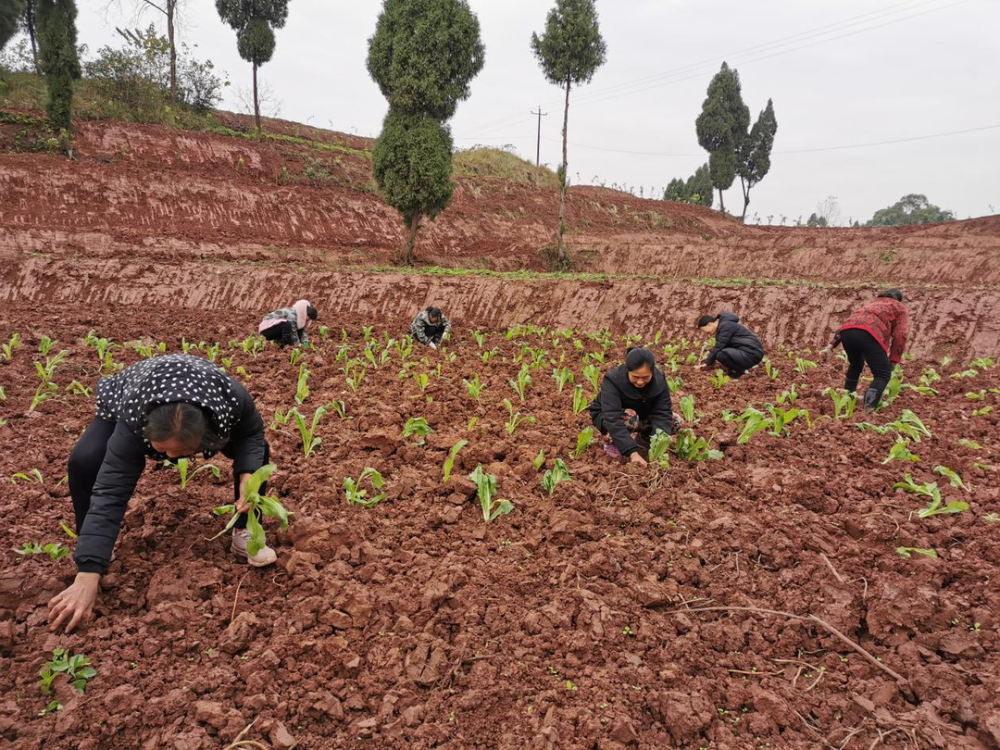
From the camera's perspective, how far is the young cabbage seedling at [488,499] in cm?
348

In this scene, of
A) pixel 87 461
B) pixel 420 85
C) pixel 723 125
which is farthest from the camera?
pixel 723 125

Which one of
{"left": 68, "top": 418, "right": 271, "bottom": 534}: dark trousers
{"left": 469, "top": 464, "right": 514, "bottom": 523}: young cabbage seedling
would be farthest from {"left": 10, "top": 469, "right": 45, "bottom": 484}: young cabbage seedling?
{"left": 469, "top": 464, "right": 514, "bottom": 523}: young cabbage seedling

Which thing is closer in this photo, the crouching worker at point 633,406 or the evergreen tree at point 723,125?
the crouching worker at point 633,406

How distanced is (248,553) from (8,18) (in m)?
38.3

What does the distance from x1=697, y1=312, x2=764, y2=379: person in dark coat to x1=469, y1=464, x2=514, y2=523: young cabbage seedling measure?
173 inches

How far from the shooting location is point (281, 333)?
8.45m

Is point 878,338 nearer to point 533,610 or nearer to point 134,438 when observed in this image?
point 533,610

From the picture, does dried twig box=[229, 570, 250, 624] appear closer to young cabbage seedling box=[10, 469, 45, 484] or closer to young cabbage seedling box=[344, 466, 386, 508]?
young cabbage seedling box=[344, 466, 386, 508]

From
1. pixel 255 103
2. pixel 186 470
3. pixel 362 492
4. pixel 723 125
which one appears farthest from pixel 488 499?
pixel 723 125

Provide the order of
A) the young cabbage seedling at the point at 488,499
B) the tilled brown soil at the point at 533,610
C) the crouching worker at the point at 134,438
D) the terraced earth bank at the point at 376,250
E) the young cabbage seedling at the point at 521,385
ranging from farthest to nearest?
the terraced earth bank at the point at 376,250 → the young cabbage seedling at the point at 521,385 → the young cabbage seedling at the point at 488,499 → the crouching worker at the point at 134,438 → the tilled brown soil at the point at 533,610

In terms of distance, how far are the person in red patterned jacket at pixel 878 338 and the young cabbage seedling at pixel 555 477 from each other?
413 centimetres

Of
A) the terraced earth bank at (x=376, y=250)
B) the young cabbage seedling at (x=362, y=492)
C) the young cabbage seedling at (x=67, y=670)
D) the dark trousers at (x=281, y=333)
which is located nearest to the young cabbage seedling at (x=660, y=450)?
the young cabbage seedling at (x=362, y=492)

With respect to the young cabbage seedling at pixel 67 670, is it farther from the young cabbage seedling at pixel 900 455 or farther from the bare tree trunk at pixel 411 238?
the bare tree trunk at pixel 411 238

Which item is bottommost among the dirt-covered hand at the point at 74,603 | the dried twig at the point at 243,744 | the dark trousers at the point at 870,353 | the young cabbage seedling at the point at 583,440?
the dried twig at the point at 243,744
